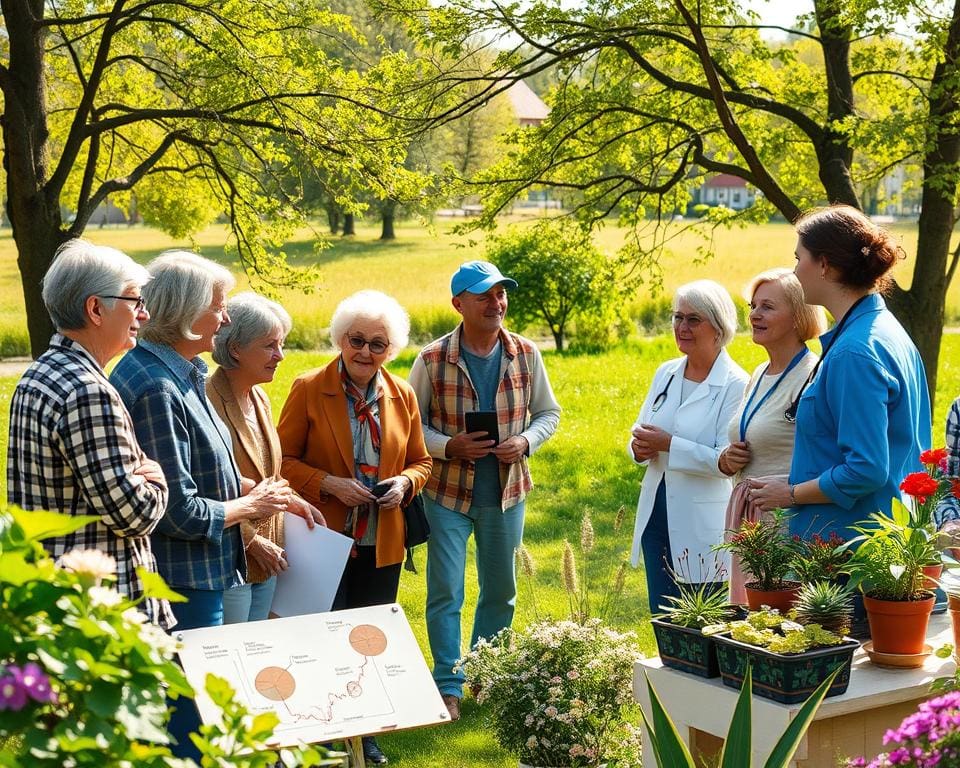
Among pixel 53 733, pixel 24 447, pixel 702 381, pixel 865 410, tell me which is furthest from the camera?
pixel 702 381

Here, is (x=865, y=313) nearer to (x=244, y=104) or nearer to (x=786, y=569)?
(x=786, y=569)

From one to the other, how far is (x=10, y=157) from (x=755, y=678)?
7.77 m

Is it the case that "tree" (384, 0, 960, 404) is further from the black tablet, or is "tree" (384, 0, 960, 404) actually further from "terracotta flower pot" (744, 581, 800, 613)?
"terracotta flower pot" (744, 581, 800, 613)

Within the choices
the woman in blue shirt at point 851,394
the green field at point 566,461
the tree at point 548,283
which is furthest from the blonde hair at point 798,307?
the tree at point 548,283

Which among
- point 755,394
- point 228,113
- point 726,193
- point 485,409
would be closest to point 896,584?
Result: point 755,394

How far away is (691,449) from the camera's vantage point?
518cm

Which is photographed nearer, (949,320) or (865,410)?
(865,410)

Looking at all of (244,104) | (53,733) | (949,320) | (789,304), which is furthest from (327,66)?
(949,320)

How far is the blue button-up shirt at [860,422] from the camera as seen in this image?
3.58 metres

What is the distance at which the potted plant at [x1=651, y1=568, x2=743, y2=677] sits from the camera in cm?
329

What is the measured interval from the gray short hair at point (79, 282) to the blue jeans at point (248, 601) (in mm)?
1240

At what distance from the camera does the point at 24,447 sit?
328cm

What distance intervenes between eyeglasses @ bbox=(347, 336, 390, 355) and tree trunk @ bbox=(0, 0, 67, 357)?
4.88 meters

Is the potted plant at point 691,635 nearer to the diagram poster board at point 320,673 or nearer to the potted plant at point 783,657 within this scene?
the potted plant at point 783,657
